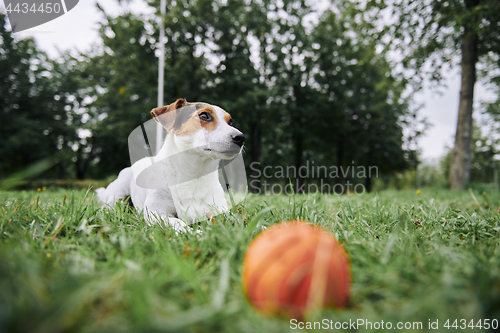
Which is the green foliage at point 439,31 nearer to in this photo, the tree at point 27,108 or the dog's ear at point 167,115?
the dog's ear at point 167,115

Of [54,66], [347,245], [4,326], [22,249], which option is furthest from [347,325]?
[54,66]

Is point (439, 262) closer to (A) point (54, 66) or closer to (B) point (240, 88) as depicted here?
(B) point (240, 88)

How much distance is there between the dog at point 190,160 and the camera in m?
2.51

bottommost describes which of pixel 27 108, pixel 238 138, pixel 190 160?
pixel 190 160

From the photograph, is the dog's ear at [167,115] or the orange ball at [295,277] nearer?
the orange ball at [295,277]

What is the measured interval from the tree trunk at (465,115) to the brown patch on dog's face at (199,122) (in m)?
9.05

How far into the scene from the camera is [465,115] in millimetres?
8188

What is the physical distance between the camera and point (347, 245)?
151 centimetres

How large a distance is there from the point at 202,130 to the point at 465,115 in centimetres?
924

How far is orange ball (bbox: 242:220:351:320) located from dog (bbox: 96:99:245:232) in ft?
4.47

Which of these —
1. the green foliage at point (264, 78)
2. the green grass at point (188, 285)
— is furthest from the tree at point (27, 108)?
the green grass at point (188, 285)

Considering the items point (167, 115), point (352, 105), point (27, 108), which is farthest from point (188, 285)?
point (27, 108)

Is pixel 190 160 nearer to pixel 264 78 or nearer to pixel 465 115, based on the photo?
pixel 465 115

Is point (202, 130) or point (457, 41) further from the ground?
point (457, 41)
